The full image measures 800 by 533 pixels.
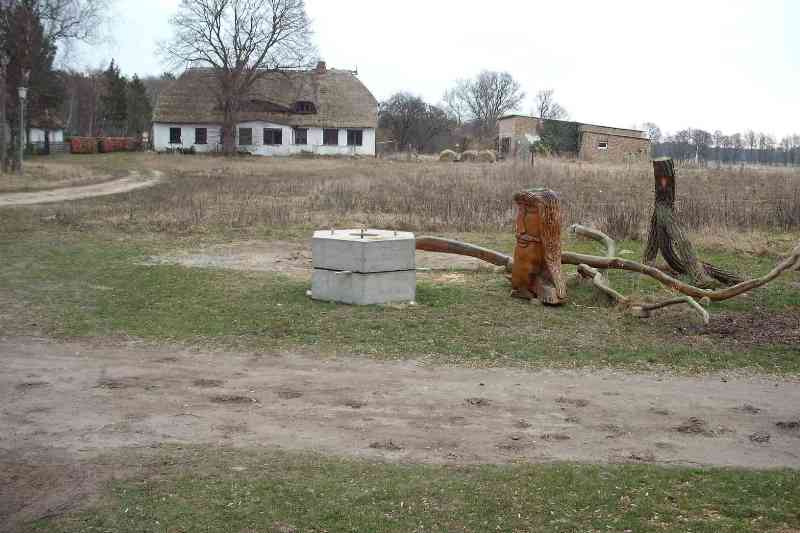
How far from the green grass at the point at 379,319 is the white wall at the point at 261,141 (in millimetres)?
49408

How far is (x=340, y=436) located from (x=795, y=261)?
7363mm

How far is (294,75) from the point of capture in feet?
218

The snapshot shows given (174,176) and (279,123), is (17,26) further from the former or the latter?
(279,123)

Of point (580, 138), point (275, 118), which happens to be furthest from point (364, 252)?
point (275, 118)

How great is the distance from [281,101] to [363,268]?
183ft

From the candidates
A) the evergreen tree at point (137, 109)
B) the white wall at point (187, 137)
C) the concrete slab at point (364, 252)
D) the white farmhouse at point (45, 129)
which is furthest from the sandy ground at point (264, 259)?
the evergreen tree at point (137, 109)

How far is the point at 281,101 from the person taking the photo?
65875 millimetres

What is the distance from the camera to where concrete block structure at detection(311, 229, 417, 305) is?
12219 mm

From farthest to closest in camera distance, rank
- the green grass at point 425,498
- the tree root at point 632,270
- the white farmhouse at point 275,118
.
A: the white farmhouse at point 275,118 < the tree root at point 632,270 < the green grass at point 425,498

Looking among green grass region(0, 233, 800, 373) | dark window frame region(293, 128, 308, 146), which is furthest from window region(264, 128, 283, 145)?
green grass region(0, 233, 800, 373)

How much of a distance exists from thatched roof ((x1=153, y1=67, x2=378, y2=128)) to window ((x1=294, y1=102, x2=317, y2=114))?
189 millimetres

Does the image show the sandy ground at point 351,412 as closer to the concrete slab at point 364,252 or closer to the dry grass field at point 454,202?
the concrete slab at point 364,252

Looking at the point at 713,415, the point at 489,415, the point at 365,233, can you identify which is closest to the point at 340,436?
the point at 489,415

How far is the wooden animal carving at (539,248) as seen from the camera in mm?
12625
